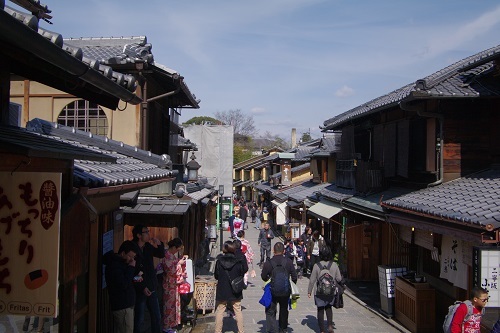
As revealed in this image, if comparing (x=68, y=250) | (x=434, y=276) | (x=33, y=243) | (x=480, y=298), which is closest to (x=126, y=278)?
(x=68, y=250)

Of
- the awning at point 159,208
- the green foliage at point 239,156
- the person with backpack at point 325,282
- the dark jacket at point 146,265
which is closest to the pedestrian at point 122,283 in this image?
the dark jacket at point 146,265

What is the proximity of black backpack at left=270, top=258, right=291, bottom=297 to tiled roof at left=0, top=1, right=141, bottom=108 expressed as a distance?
5044mm

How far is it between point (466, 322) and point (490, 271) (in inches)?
48.4

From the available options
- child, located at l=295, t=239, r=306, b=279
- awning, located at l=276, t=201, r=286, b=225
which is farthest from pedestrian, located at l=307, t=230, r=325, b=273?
awning, located at l=276, t=201, r=286, b=225

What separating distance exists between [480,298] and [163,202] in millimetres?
8372

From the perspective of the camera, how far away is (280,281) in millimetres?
9953

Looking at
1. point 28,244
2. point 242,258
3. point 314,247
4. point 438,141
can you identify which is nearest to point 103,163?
point 28,244

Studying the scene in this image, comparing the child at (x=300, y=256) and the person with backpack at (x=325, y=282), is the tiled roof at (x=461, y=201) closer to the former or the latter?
the person with backpack at (x=325, y=282)

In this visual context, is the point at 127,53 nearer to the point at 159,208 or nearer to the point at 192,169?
the point at 159,208

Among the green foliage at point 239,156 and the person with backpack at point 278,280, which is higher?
the green foliage at point 239,156

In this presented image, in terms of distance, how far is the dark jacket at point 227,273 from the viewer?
10102 mm

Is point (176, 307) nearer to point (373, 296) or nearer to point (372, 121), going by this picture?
point (373, 296)

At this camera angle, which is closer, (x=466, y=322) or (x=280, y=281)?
(x=466, y=322)

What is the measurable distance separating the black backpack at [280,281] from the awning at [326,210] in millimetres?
8790
